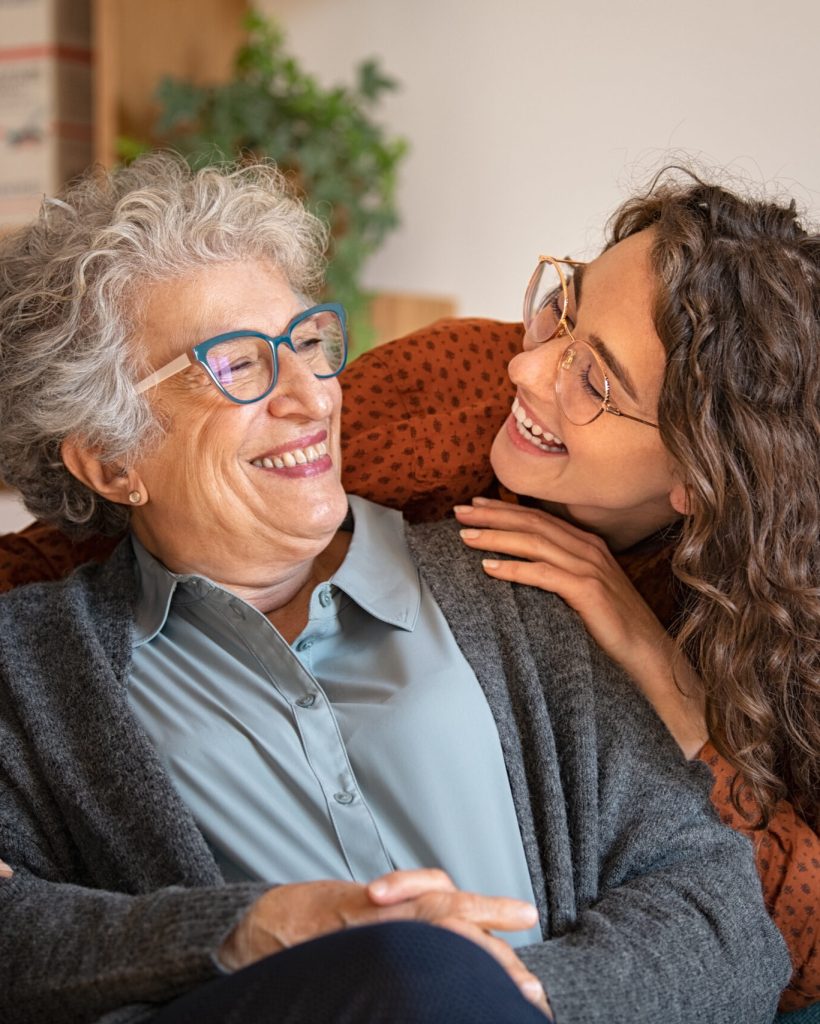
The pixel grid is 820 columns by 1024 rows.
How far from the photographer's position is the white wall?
318cm

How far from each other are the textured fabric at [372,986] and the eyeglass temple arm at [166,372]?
0.80 meters

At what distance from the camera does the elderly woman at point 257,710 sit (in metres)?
1.36

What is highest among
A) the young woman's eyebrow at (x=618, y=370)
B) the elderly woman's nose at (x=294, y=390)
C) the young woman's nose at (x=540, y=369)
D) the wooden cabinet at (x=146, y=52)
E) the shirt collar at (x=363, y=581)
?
the wooden cabinet at (x=146, y=52)

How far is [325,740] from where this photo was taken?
1556mm

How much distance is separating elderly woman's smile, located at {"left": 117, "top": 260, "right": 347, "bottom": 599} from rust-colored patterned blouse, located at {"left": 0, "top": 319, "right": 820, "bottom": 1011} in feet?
0.72

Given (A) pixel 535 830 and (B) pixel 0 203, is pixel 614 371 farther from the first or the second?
(B) pixel 0 203

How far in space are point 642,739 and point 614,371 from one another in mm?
496

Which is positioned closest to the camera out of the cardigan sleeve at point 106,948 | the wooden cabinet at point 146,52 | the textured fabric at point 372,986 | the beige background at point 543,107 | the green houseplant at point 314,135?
the textured fabric at point 372,986

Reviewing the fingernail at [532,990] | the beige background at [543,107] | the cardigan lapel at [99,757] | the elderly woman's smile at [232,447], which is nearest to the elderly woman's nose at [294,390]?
the elderly woman's smile at [232,447]

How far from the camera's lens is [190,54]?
4.29m

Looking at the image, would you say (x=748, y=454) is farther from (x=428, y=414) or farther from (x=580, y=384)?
(x=428, y=414)

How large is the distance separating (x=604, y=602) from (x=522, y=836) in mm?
348

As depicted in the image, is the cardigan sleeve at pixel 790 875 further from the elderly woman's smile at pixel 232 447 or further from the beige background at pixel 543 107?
the beige background at pixel 543 107

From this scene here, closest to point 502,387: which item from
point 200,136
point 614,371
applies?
point 614,371
